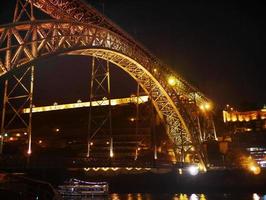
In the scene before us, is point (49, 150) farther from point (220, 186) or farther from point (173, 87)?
point (220, 186)

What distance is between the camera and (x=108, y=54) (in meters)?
36.0

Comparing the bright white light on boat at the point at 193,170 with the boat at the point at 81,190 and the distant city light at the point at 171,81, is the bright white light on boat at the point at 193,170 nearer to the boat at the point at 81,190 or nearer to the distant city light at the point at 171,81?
the distant city light at the point at 171,81

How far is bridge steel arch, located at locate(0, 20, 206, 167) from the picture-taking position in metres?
23.7

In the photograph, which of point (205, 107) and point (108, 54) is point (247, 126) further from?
point (108, 54)

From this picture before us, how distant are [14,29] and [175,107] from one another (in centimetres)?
2771

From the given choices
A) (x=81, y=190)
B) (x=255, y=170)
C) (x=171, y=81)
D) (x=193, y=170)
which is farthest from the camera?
(x=171, y=81)

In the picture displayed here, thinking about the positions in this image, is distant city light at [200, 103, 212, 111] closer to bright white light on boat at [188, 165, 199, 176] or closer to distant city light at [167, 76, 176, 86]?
distant city light at [167, 76, 176, 86]

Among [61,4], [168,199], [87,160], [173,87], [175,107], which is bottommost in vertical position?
[168,199]

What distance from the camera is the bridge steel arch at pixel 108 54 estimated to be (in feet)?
77.7

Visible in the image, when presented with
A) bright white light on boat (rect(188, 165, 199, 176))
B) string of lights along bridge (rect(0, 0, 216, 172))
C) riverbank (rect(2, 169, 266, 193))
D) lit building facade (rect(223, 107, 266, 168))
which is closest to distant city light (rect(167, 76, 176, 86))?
string of lights along bridge (rect(0, 0, 216, 172))

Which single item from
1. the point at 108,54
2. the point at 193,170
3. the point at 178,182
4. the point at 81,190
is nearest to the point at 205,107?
the point at 193,170

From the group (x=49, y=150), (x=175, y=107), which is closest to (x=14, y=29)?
(x=175, y=107)

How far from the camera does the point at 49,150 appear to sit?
62.4 m

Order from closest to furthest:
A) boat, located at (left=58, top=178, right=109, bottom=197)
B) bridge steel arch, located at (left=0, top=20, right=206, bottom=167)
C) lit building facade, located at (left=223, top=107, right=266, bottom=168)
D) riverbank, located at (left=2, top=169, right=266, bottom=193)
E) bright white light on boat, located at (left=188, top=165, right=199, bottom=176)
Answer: bridge steel arch, located at (left=0, top=20, right=206, bottom=167)
boat, located at (left=58, top=178, right=109, bottom=197)
riverbank, located at (left=2, top=169, right=266, bottom=193)
bright white light on boat, located at (left=188, top=165, right=199, bottom=176)
lit building facade, located at (left=223, top=107, right=266, bottom=168)
